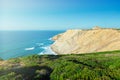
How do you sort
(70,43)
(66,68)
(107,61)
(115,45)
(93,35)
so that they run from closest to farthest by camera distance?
(66,68), (107,61), (115,45), (93,35), (70,43)

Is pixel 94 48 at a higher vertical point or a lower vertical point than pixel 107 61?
lower

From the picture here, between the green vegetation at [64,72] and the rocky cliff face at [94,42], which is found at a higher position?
the green vegetation at [64,72]

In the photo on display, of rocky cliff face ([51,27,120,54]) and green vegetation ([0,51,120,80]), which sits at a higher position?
green vegetation ([0,51,120,80])

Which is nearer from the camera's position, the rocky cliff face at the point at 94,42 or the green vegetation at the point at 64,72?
the green vegetation at the point at 64,72

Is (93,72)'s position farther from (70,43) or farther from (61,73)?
(70,43)

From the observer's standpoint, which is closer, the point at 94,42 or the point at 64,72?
the point at 64,72

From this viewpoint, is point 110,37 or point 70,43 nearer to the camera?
point 110,37

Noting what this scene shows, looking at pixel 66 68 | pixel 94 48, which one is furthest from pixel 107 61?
pixel 94 48

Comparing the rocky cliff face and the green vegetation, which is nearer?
the green vegetation

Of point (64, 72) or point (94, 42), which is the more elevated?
point (64, 72)

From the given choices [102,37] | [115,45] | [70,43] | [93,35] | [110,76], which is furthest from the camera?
[70,43]
